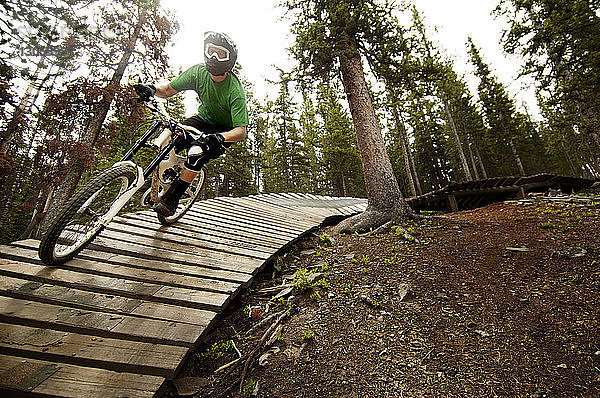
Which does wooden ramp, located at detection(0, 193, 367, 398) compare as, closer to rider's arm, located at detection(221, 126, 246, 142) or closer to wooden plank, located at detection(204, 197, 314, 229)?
rider's arm, located at detection(221, 126, 246, 142)

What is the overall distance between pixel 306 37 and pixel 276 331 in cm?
718

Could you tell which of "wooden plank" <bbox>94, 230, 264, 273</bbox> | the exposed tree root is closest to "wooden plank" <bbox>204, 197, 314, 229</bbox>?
the exposed tree root

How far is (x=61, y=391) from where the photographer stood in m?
1.55

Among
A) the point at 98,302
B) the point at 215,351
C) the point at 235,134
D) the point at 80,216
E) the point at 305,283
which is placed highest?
the point at 235,134

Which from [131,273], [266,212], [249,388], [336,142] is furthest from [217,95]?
[336,142]

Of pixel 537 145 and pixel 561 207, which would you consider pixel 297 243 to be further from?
pixel 537 145

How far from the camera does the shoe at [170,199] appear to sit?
4.13 m

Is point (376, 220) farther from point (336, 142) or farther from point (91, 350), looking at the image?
point (336, 142)

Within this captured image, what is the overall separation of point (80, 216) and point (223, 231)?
233 cm

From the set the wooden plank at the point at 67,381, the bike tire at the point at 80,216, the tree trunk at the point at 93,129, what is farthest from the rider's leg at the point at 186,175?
the tree trunk at the point at 93,129

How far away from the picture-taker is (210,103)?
4012 mm

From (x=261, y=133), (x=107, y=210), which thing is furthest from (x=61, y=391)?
(x=261, y=133)

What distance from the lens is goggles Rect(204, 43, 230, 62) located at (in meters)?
3.51

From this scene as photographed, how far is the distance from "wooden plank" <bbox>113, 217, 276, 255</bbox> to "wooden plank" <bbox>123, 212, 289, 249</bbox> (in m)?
0.05
